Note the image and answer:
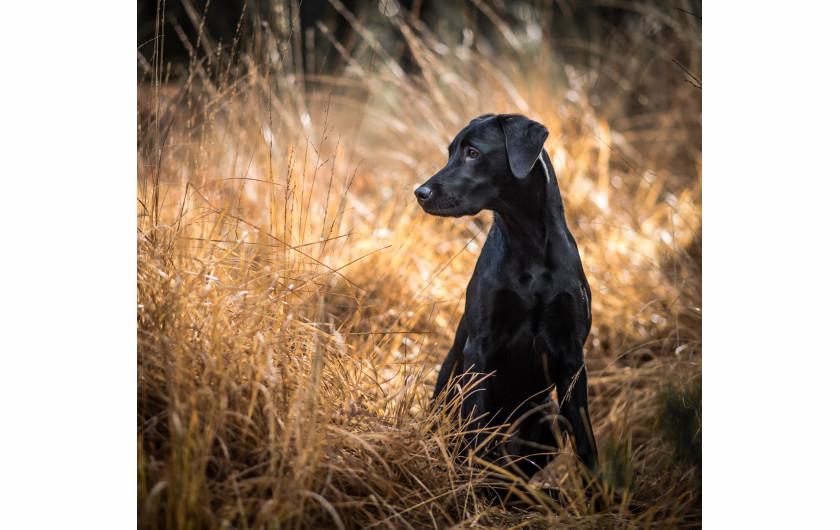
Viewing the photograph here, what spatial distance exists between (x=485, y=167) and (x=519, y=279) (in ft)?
1.19

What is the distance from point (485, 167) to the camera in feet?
7.44

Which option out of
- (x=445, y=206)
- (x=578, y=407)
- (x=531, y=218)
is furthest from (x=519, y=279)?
(x=578, y=407)

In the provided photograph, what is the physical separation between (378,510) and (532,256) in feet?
2.93

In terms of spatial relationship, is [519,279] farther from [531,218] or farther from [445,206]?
[445,206]

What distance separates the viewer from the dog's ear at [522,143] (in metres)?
2.22

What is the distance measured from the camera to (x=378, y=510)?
189cm

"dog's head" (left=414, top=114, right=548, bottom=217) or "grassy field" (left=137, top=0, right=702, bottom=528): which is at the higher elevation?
"dog's head" (left=414, top=114, right=548, bottom=217)

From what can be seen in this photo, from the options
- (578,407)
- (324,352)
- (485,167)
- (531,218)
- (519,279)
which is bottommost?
(578,407)

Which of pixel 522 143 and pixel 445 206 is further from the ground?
pixel 522 143

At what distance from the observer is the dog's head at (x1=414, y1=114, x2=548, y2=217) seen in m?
2.21

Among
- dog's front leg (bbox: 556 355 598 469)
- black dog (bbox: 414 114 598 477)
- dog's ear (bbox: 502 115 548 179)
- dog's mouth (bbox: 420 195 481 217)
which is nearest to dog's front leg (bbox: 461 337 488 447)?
black dog (bbox: 414 114 598 477)

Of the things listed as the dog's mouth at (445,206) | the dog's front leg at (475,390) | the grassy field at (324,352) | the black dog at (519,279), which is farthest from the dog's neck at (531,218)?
the grassy field at (324,352)

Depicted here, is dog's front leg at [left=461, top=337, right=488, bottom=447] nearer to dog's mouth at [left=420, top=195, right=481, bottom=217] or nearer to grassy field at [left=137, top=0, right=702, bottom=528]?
grassy field at [left=137, top=0, right=702, bottom=528]
